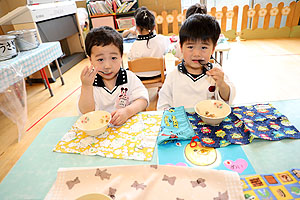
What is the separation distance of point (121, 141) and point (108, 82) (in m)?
0.51

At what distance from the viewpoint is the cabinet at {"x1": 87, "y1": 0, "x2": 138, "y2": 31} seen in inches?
164

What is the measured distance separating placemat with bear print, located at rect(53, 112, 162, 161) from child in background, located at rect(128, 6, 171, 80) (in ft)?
4.09

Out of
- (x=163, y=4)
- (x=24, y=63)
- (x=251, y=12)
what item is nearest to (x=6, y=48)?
(x=24, y=63)

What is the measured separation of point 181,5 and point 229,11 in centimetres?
104

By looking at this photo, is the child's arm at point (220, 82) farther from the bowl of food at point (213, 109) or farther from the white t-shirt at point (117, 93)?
the white t-shirt at point (117, 93)

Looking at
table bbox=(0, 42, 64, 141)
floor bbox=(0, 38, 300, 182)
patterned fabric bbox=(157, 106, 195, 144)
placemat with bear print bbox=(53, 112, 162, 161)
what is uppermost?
patterned fabric bbox=(157, 106, 195, 144)

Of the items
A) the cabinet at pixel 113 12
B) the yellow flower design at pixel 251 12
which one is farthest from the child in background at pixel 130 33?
the yellow flower design at pixel 251 12

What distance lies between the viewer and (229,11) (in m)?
4.06

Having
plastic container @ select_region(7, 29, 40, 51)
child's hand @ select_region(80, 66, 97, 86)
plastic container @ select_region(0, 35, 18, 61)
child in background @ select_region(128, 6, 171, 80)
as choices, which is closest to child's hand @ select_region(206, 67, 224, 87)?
child's hand @ select_region(80, 66, 97, 86)

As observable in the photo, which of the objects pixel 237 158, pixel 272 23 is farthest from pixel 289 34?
pixel 237 158

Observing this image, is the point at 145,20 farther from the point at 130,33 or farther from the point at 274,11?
the point at 274,11

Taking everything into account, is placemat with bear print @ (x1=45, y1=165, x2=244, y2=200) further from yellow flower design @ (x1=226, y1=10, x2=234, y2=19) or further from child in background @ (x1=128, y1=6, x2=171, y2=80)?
yellow flower design @ (x1=226, y1=10, x2=234, y2=19)

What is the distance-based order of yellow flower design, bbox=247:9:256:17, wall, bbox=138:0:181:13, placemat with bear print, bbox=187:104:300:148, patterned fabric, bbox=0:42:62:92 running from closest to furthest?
placemat with bear print, bbox=187:104:300:148
patterned fabric, bbox=0:42:62:92
yellow flower design, bbox=247:9:256:17
wall, bbox=138:0:181:13

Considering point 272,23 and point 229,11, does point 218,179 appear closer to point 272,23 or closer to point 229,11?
point 229,11
